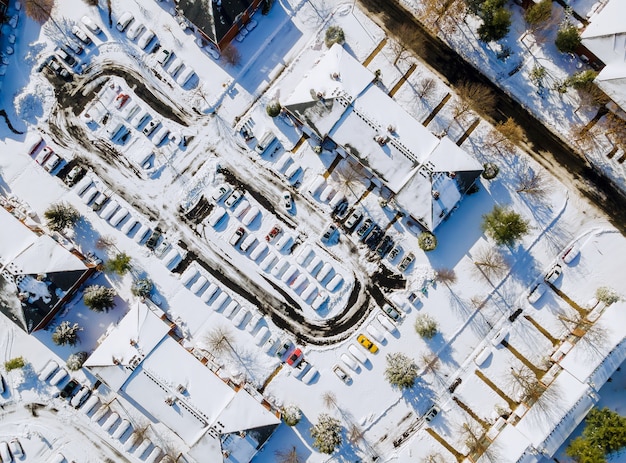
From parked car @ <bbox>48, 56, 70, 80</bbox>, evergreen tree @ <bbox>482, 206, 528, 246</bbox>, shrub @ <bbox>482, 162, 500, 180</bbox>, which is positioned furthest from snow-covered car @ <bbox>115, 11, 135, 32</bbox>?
evergreen tree @ <bbox>482, 206, 528, 246</bbox>

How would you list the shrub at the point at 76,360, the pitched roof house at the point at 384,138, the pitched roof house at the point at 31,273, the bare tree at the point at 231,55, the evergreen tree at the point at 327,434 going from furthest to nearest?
the bare tree at the point at 231,55, the shrub at the point at 76,360, the evergreen tree at the point at 327,434, the pitched roof house at the point at 31,273, the pitched roof house at the point at 384,138

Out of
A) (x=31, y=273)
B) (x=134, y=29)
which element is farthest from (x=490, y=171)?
(x=31, y=273)

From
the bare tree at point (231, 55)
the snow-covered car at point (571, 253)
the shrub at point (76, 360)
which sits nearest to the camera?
the shrub at point (76, 360)

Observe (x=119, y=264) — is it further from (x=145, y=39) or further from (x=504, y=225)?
(x=504, y=225)

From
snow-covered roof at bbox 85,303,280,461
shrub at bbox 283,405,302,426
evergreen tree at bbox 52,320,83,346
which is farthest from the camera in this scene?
evergreen tree at bbox 52,320,83,346

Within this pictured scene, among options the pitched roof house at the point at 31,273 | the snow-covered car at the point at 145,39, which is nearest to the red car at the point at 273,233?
the pitched roof house at the point at 31,273

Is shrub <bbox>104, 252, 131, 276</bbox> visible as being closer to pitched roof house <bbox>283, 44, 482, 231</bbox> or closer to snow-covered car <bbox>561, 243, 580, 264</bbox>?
pitched roof house <bbox>283, 44, 482, 231</bbox>

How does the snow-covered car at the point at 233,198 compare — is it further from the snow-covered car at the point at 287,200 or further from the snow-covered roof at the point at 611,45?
the snow-covered roof at the point at 611,45
